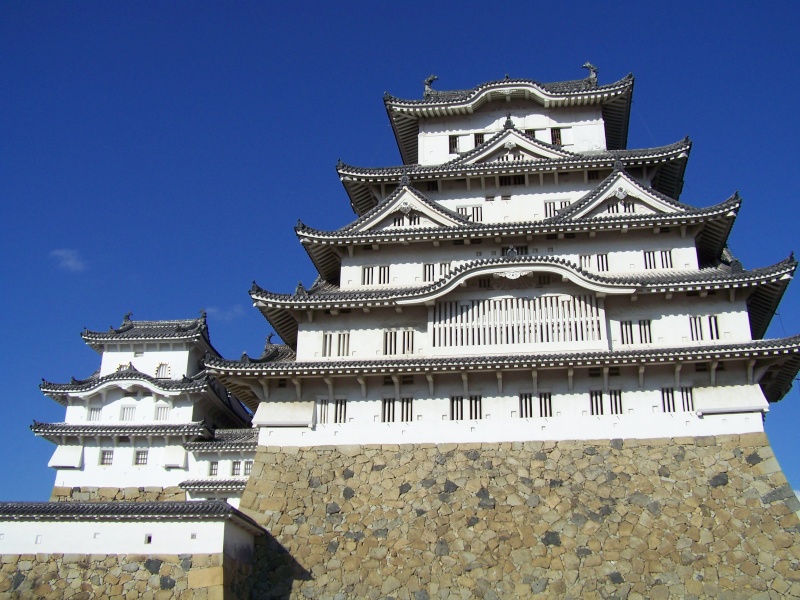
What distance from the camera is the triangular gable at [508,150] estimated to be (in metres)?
31.8

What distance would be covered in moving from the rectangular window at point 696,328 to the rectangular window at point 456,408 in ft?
25.2

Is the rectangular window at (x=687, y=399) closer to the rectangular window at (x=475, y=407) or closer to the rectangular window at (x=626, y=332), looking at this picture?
the rectangular window at (x=626, y=332)

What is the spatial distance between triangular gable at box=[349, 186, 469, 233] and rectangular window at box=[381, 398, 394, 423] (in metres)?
6.87

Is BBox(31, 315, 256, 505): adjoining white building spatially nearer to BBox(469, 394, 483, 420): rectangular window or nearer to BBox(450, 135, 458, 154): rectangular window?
BBox(469, 394, 483, 420): rectangular window

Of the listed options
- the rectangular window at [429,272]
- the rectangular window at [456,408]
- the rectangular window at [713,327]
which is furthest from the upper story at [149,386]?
the rectangular window at [713,327]

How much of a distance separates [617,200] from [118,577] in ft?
66.3

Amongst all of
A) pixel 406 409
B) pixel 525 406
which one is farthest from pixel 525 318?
pixel 406 409

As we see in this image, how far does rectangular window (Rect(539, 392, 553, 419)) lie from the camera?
25.3 metres

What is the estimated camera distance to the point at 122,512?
2172 cm

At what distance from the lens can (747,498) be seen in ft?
75.0

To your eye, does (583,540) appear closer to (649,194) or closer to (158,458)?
(649,194)

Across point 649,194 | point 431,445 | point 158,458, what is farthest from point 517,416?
point 158,458

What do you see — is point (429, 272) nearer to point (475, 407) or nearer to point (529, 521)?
point (475, 407)

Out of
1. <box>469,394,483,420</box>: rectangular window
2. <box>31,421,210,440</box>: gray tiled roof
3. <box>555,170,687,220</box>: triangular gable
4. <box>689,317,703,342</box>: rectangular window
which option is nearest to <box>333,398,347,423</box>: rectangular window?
<box>469,394,483,420</box>: rectangular window
